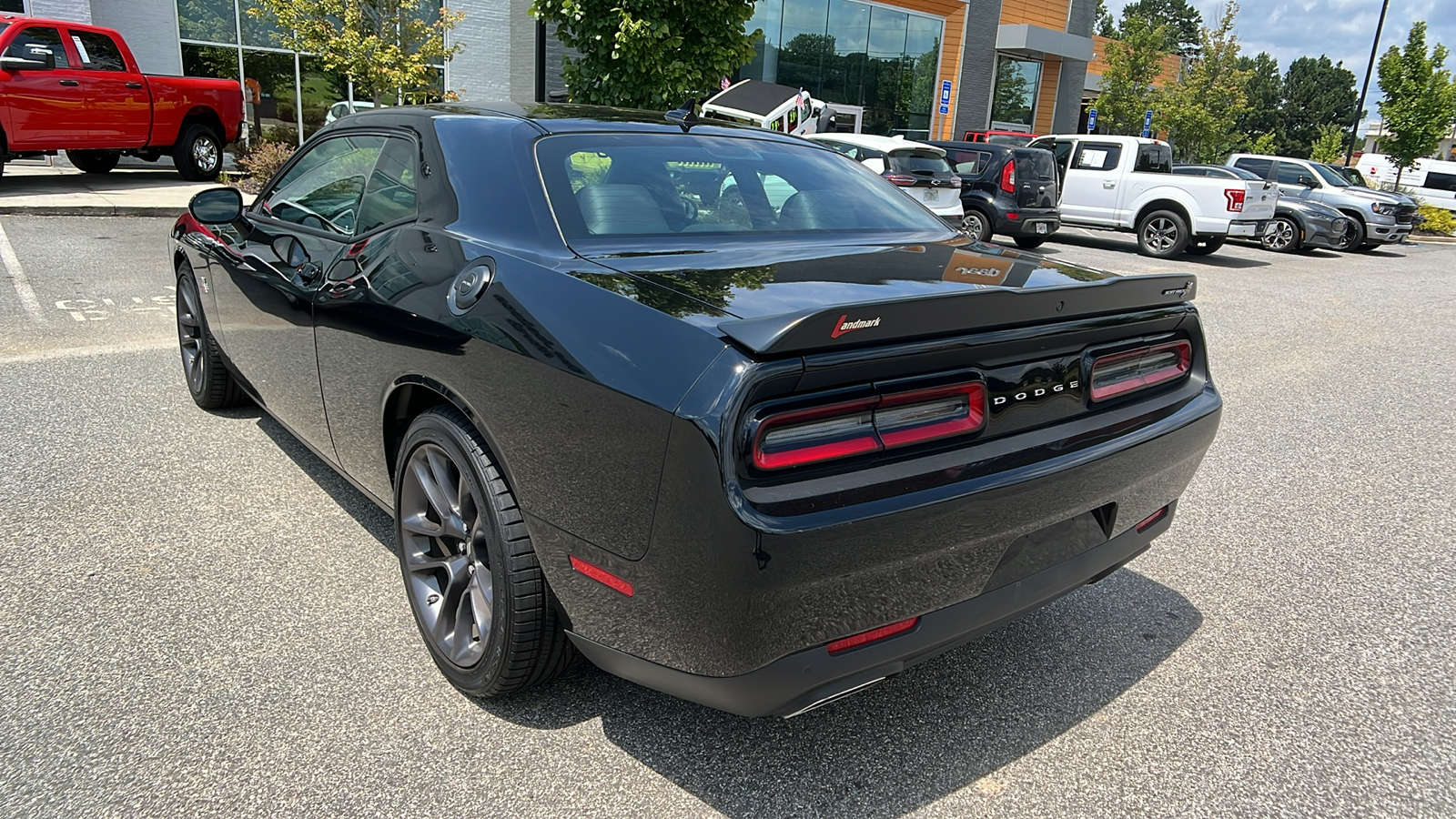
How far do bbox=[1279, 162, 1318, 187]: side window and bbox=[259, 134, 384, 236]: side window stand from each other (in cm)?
1959

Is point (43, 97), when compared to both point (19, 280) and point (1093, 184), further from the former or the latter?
point (1093, 184)

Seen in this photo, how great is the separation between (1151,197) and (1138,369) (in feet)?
44.9

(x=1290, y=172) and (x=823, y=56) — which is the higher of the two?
(x=823, y=56)

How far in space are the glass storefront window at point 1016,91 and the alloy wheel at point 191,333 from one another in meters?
31.0

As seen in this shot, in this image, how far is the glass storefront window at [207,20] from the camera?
16266mm

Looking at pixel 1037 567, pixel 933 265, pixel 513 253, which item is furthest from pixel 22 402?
pixel 1037 567

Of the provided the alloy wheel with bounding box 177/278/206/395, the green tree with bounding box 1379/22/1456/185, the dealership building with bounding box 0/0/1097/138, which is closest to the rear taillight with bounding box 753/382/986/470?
the alloy wheel with bounding box 177/278/206/395

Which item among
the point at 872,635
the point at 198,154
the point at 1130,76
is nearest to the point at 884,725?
the point at 872,635

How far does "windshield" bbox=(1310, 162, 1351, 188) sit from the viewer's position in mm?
18062

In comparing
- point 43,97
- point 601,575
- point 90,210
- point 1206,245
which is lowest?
point 90,210

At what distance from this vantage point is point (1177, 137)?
100 ft

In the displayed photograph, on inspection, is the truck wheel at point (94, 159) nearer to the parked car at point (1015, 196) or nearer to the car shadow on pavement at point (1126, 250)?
the parked car at point (1015, 196)

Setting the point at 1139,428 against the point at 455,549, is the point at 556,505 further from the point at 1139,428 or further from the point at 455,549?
the point at 1139,428

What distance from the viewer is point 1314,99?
76.7 meters
